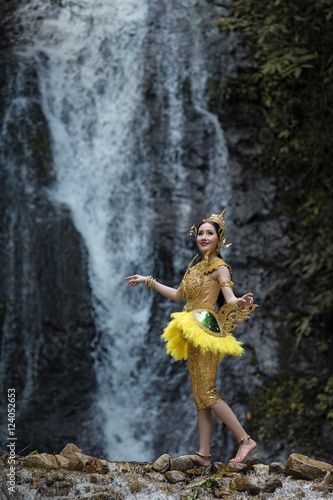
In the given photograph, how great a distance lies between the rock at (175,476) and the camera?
379 centimetres

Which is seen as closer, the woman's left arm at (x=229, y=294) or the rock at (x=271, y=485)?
the rock at (x=271, y=485)

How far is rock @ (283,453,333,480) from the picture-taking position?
12.0 ft

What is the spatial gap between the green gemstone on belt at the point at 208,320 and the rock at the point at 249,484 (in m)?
0.94

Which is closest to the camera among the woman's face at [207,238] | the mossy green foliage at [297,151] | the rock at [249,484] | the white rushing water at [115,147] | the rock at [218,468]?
the rock at [249,484]

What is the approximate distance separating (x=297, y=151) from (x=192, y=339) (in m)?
5.29

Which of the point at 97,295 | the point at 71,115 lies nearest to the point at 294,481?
the point at 97,295

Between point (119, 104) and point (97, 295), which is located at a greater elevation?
Answer: point (119, 104)

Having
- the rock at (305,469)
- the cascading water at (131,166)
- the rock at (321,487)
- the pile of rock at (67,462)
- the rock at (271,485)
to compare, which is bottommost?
the rock at (321,487)

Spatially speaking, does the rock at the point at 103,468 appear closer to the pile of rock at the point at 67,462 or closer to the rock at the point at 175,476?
the pile of rock at the point at 67,462

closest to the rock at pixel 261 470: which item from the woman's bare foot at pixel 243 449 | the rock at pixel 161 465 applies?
the woman's bare foot at pixel 243 449

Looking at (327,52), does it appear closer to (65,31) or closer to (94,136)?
(94,136)

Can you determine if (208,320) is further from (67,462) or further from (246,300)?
(67,462)

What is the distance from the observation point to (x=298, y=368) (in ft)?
24.9

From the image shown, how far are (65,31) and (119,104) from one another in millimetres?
1696
